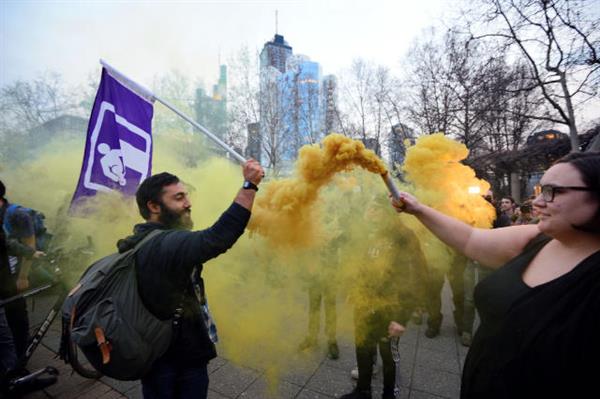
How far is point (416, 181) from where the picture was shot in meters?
3.42

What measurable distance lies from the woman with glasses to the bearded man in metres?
1.49


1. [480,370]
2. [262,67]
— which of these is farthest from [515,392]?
[262,67]

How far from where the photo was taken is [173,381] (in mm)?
1971

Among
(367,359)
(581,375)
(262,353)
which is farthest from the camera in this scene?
(262,353)

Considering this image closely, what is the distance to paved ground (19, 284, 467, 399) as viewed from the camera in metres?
3.52

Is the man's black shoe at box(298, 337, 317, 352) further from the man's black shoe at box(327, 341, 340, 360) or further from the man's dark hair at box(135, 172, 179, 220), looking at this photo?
the man's dark hair at box(135, 172, 179, 220)

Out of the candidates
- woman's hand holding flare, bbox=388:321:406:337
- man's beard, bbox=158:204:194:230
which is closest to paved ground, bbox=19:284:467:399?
woman's hand holding flare, bbox=388:321:406:337

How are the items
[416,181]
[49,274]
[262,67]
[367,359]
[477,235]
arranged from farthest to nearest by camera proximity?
[262,67] < [49,274] < [416,181] < [367,359] < [477,235]

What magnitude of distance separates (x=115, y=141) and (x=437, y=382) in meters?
4.88

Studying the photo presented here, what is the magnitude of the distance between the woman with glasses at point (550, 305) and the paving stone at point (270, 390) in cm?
246

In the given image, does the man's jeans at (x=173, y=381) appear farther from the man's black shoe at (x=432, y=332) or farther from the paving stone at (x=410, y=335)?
the man's black shoe at (x=432, y=332)

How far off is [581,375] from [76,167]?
713cm

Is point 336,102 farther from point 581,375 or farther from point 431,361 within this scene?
point 581,375

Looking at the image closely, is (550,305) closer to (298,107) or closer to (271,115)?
(271,115)
